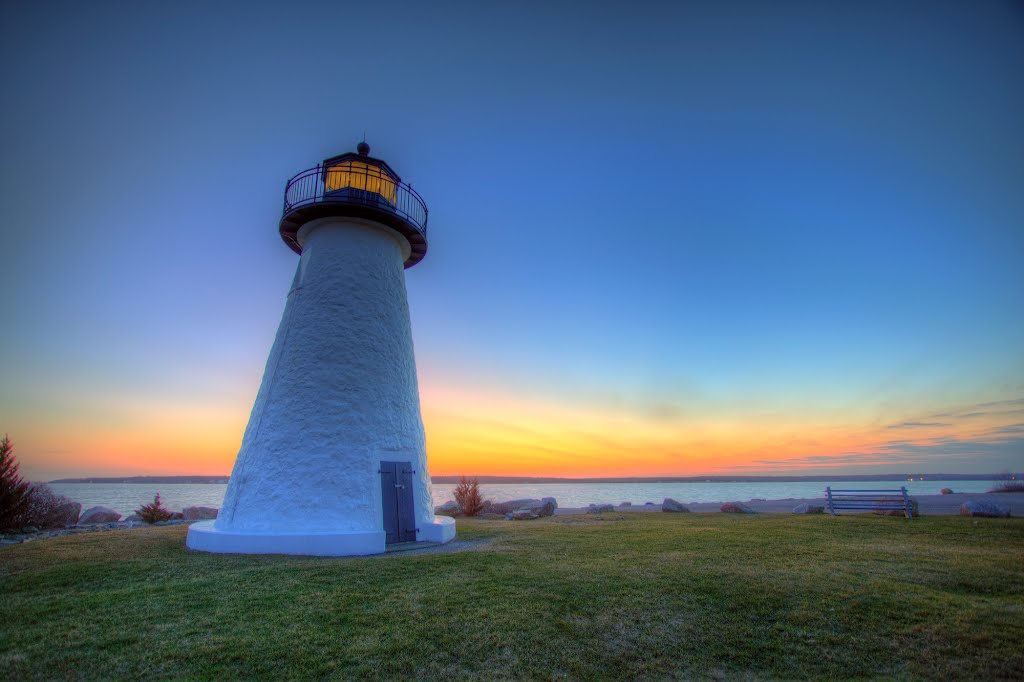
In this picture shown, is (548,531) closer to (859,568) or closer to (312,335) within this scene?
(859,568)

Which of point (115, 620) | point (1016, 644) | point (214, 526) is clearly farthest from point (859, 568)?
point (214, 526)

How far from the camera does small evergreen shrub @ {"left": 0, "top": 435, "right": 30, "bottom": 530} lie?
14375mm

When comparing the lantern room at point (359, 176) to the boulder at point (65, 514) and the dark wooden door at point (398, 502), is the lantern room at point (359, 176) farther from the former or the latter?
the boulder at point (65, 514)

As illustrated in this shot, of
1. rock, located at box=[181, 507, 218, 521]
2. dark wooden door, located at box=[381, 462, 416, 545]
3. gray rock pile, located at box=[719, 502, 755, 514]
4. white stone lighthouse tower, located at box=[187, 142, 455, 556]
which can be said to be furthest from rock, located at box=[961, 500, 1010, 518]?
rock, located at box=[181, 507, 218, 521]

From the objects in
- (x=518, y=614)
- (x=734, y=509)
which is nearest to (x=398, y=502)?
(x=518, y=614)

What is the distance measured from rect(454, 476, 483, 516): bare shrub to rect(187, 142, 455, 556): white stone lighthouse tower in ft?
29.2

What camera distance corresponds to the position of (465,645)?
5297 mm

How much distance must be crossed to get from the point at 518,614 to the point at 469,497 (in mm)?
15948

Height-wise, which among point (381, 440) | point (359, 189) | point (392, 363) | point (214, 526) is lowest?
point (214, 526)

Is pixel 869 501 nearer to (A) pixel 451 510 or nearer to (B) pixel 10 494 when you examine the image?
(A) pixel 451 510

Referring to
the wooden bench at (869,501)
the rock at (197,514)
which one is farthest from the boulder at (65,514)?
the wooden bench at (869,501)

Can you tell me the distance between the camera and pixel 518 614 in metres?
6.07

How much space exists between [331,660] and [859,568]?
876 cm

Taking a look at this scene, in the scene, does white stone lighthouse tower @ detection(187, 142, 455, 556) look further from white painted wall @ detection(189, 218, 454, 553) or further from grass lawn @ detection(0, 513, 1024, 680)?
grass lawn @ detection(0, 513, 1024, 680)
